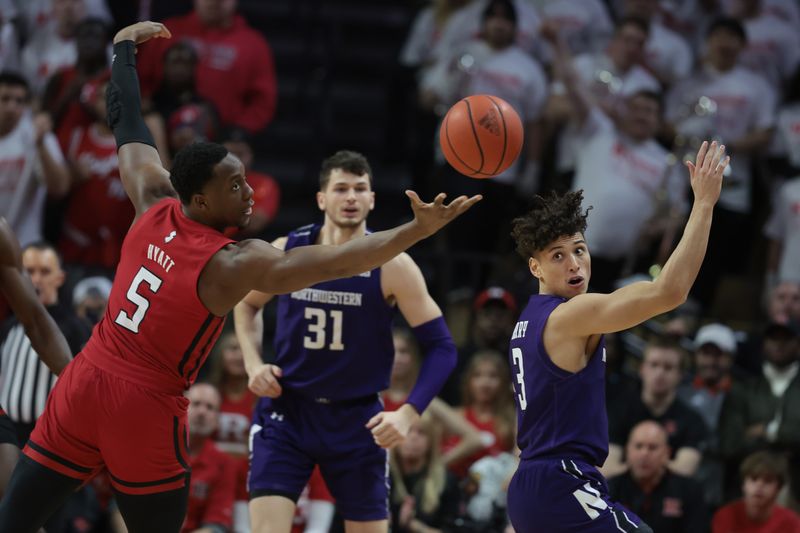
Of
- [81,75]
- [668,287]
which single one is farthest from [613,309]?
[81,75]

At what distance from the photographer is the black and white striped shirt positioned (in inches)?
328

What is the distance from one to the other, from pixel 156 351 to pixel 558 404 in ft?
5.83

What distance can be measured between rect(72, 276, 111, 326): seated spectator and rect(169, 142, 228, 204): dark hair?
13.3 ft

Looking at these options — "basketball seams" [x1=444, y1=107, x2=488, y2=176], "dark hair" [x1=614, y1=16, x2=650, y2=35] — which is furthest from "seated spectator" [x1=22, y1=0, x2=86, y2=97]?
"basketball seams" [x1=444, y1=107, x2=488, y2=176]

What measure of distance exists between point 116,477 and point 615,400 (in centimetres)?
496

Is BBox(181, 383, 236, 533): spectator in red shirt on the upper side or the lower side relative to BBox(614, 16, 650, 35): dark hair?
lower

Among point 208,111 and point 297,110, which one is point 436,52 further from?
point 208,111

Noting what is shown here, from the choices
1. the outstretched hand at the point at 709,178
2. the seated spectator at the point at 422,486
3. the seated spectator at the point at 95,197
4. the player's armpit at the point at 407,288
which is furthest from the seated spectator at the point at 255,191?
the outstretched hand at the point at 709,178

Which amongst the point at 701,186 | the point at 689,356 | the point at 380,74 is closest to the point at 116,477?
the point at 701,186

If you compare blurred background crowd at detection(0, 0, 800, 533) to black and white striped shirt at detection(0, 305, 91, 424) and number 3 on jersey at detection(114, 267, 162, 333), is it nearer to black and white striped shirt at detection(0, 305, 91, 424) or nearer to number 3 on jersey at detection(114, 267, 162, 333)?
black and white striped shirt at detection(0, 305, 91, 424)

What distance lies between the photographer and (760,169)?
12.1 m

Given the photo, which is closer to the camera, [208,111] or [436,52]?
[208,111]

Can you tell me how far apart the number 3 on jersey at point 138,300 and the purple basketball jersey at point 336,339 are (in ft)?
5.14

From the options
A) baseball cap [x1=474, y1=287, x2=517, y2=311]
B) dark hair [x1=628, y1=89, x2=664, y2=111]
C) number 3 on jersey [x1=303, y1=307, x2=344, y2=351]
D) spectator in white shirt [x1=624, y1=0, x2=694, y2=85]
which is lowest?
baseball cap [x1=474, y1=287, x2=517, y2=311]
